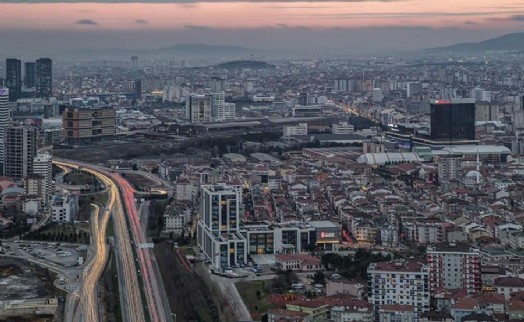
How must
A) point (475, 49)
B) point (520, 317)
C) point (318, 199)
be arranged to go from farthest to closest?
point (475, 49) → point (318, 199) → point (520, 317)

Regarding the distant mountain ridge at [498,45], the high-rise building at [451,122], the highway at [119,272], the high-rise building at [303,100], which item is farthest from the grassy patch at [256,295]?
the distant mountain ridge at [498,45]

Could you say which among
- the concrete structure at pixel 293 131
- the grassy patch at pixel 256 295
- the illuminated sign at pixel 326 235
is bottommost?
the grassy patch at pixel 256 295

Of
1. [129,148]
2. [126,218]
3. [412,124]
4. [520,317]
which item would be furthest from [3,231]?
[412,124]

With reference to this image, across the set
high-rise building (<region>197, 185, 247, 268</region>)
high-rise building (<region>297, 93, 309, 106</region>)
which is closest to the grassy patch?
high-rise building (<region>197, 185, 247, 268</region>)

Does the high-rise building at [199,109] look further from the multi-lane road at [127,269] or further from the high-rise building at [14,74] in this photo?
the multi-lane road at [127,269]

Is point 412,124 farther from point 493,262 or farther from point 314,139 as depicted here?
point 493,262

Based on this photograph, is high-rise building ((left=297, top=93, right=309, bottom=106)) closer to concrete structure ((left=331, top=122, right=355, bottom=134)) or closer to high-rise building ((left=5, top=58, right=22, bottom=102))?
concrete structure ((left=331, top=122, right=355, bottom=134))
